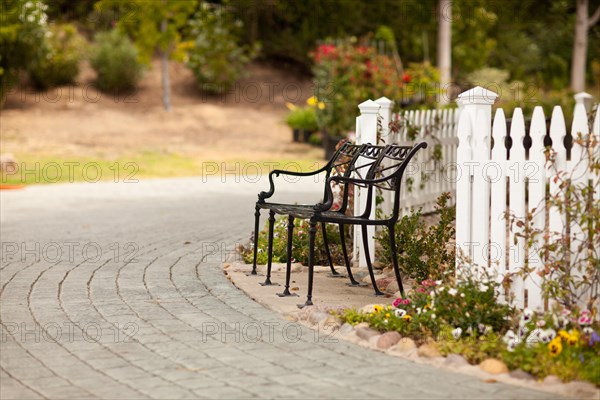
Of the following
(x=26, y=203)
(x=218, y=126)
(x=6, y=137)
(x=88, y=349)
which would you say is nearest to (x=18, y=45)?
(x=6, y=137)

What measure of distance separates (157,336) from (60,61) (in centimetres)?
2228

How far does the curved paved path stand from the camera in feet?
15.2

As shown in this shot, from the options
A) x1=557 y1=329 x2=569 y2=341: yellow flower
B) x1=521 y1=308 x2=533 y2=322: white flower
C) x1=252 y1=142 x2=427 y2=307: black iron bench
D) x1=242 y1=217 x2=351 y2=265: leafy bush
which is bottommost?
x1=557 y1=329 x2=569 y2=341: yellow flower

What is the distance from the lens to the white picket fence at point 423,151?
8.99 metres

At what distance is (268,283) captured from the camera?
23.2ft

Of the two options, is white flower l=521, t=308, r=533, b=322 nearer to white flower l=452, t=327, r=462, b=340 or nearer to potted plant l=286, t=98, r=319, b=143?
white flower l=452, t=327, r=462, b=340

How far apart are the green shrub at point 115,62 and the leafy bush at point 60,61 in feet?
1.98

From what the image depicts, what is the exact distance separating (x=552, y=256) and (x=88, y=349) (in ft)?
8.97

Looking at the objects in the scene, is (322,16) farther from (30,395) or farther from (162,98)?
(30,395)

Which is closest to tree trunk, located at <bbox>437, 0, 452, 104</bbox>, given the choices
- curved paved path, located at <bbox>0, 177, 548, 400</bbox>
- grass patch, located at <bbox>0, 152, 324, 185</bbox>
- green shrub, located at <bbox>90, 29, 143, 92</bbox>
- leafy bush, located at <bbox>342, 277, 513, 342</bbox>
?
grass patch, located at <bbox>0, 152, 324, 185</bbox>

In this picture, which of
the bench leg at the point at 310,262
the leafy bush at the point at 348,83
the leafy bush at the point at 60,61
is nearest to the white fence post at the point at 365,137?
the bench leg at the point at 310,262

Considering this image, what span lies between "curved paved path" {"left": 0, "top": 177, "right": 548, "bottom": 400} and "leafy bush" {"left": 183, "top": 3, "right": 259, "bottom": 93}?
718 inches

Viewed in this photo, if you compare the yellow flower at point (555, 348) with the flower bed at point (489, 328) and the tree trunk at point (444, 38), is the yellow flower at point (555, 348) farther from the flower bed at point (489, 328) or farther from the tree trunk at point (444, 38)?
the tree trunk at point (444, 38)

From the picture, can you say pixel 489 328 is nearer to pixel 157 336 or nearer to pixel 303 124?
pixel 157 336
